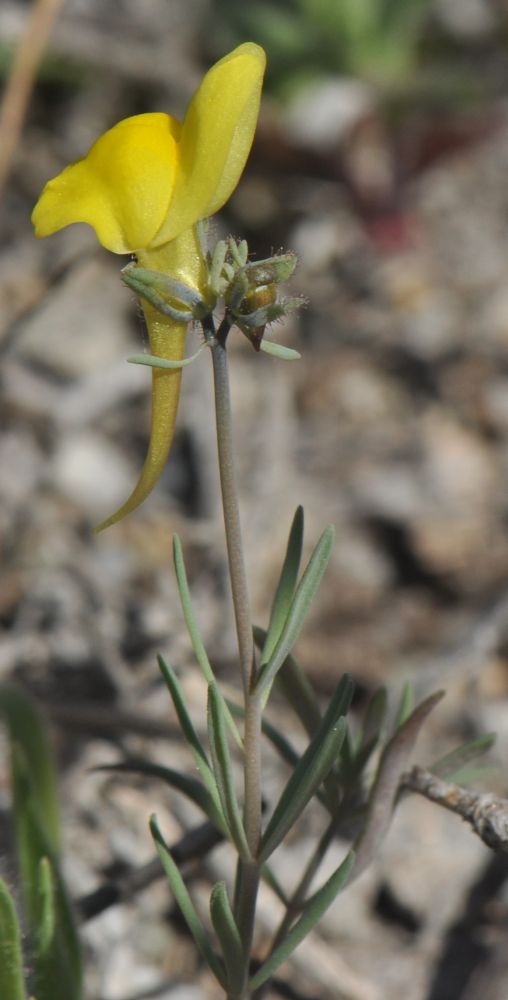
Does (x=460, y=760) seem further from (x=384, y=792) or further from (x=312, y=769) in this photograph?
(x=312, y=769)

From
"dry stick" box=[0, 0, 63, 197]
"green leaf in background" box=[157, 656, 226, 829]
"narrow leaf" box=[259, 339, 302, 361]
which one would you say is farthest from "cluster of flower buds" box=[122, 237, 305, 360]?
"dry stick" box=[0, 0, 63, 197]

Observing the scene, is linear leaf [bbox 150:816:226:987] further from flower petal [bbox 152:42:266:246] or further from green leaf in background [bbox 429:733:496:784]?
flower petal [bbox 152:42:266:246]

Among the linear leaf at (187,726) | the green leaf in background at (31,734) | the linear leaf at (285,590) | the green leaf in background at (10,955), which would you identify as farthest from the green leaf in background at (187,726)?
the green leaf in background at (31,734)

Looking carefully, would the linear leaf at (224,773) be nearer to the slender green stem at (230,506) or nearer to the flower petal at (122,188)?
the slender green stem at (230,506)

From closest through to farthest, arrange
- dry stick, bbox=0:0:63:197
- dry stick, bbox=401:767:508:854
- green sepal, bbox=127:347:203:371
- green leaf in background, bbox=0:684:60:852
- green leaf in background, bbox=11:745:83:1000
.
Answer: green sepal, bbox=127:347:203:371, dry stick, bbox=401:767:508:854, green leaf in background, bbox=11:745:83:1000, green leaf in background, bbox=0:684:60:852, dry stick, bbox=0:0:63:197

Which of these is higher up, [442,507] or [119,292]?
→ [119,292]

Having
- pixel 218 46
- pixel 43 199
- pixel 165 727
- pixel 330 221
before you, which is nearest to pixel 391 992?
pixel 165 727

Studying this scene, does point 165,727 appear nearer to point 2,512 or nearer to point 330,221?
point 2,512
